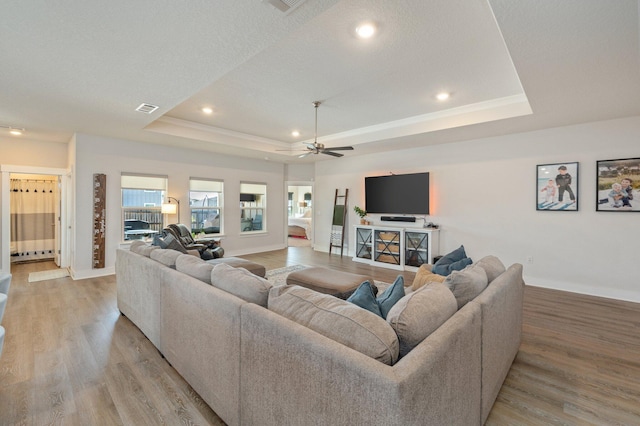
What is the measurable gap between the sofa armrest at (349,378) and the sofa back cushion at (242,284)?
0.51ft

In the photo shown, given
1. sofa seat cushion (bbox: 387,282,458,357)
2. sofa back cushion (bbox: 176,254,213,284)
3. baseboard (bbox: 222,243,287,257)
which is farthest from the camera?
baseboard (bbox: 222,243,287,257)

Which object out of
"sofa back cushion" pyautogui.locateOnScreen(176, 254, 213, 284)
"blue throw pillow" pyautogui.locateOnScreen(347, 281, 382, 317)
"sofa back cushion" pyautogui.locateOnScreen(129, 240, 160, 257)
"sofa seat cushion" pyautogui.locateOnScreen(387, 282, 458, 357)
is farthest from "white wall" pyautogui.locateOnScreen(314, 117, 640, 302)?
"sofa back cushion" pyautogui.locateOnScreen(129, 240, 160, 257)

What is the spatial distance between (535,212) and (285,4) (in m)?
5.05

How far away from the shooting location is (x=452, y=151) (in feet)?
19.2

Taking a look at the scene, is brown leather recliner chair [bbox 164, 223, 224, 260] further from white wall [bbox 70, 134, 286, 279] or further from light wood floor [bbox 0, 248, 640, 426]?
light wood floor [bbox 0, 248, 640, 426]

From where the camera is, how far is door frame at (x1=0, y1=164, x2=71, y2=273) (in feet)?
17.9

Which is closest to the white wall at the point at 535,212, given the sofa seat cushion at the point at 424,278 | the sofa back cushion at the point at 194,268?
the sofa seat cushion at the point at 424,278

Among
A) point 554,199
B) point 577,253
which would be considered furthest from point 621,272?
point 554,199

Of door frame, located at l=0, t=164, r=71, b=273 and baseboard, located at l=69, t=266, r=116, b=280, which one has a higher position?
door frame, located at l=0, t=164, r=71, b=273

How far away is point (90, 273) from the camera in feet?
17.7

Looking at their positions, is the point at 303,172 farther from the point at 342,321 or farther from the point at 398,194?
the point at 342,321

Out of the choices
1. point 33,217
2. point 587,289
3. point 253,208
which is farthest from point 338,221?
point 33,217

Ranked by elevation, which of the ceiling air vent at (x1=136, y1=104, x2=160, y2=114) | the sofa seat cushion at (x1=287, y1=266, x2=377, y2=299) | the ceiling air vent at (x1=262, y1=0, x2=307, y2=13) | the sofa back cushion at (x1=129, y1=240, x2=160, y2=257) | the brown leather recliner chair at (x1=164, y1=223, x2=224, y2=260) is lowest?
the sofa seat cushion at (x1=287, y1=266, x2=377, y2=299)

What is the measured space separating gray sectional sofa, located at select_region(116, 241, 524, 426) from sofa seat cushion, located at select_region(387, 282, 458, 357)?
5 centimetres
